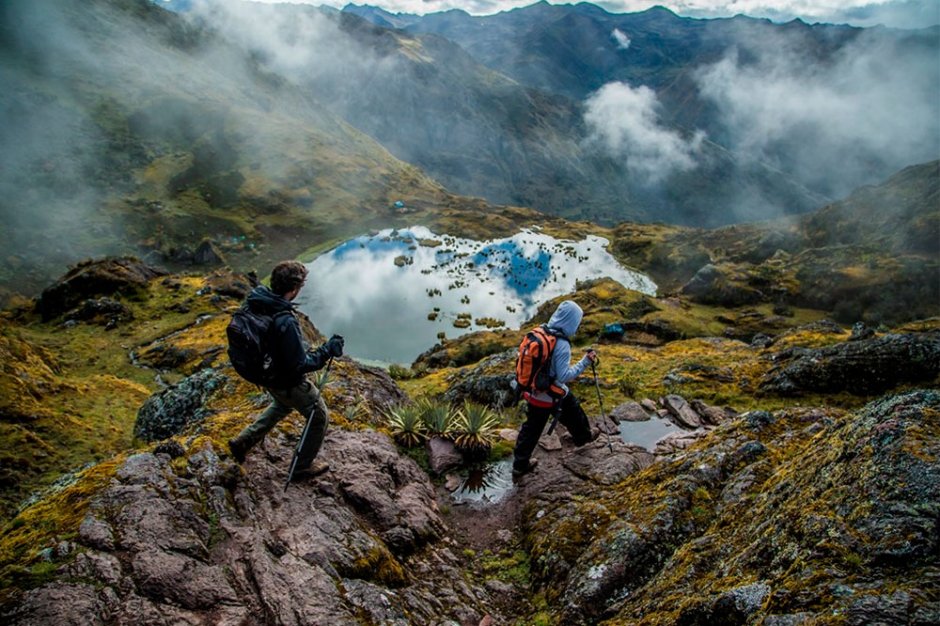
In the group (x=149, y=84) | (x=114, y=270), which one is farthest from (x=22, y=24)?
(x=114, y=270)

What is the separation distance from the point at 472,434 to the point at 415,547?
14.9 feet

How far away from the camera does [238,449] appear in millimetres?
8883

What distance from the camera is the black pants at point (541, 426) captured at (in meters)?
11.6

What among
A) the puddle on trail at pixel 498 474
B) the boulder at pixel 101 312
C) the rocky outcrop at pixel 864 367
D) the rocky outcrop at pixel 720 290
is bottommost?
the boulder at pixel 101 312

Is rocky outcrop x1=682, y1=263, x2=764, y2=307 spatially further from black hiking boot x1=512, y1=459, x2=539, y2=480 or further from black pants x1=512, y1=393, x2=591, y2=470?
black hiking boot x1=512, y1=459, x2=539, y2=480

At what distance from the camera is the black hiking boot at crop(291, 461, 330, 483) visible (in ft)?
29.8

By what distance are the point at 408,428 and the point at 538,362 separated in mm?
4599

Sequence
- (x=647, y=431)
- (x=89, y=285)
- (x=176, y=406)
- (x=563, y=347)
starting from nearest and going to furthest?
(x=563, y=347) → (x=176, y=406) → (x=647, y=431) → (x=89, y=285)

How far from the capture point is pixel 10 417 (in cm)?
1536

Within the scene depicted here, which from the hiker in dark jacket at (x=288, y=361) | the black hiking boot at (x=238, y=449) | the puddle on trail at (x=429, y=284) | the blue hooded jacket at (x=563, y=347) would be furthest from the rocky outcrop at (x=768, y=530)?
the puddle on trail at (x=429, y=284)

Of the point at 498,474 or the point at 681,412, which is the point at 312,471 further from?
the point at 681,412

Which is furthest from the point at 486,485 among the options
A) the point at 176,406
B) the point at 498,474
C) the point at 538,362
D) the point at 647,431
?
the point at 176,406

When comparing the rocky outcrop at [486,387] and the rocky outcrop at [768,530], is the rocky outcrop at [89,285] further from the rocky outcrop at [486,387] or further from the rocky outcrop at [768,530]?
the rocky outcrop at [768,530]

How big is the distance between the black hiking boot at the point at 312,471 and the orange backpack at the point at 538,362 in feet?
15.5
